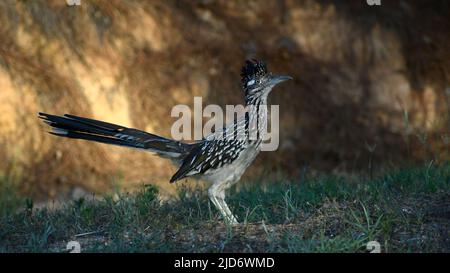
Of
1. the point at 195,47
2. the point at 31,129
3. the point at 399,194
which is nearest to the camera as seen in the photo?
the point at 399,194

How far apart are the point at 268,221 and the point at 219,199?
49 centimetres

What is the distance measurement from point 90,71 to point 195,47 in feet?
5.48

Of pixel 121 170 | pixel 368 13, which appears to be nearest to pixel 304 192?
pixel 121 170

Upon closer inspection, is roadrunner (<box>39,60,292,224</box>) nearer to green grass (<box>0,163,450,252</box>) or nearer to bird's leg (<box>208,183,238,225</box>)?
bird's leg (<box>208,183,238,225</box>)

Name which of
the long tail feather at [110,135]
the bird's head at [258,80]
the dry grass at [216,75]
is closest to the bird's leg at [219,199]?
the long tail feather at [110,135]

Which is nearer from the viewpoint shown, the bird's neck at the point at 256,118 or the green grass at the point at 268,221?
the green grass at the point at 268,221

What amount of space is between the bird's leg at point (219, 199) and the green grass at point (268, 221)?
0.29 ft

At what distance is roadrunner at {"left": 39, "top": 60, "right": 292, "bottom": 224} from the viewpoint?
6574mm

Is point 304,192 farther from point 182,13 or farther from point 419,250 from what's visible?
point 182,13

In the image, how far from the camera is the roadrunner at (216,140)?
6.57 m

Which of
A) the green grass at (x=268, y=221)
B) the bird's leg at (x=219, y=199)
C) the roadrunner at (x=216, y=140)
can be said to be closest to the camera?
the green grass at (x=268, y=221)

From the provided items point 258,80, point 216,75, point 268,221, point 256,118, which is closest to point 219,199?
point 268,221

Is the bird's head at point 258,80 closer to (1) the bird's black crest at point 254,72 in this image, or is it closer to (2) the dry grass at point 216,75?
(1) the bird's black crest at point 254,72

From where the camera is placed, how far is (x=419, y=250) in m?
5.57
